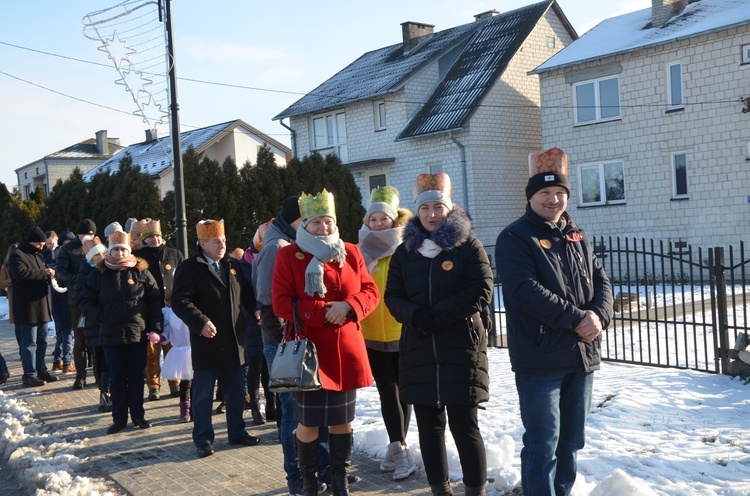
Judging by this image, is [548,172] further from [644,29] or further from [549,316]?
[644,29]

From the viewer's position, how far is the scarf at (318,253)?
4.93m

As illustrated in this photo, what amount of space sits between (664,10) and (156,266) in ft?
67.0

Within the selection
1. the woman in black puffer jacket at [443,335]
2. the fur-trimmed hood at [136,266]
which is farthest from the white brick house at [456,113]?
the woman in black puffer jacket at [443,335]

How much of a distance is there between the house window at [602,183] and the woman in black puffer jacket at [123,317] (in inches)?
766

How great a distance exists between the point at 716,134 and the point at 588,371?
2029 cm

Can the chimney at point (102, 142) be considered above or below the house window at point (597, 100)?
above

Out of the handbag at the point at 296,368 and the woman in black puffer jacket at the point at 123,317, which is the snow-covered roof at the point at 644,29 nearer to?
the woman in black puffer jacket at the point at 123,317

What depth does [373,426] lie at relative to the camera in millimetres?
7020

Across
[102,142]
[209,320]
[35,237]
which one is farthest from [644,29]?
[102,142]

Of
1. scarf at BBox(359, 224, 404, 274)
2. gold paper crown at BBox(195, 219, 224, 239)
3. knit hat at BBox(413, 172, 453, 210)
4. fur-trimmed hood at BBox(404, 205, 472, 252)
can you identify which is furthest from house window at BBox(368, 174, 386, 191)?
fur-trimmed hood at BBox(404, 205, 472, 252)

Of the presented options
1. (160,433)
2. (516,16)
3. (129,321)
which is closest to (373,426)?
(160,433)

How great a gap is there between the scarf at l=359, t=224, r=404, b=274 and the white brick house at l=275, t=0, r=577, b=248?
21714 millimetres

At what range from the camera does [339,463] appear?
5105mm

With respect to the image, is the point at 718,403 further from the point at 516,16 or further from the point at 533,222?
the point at 516,16
